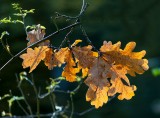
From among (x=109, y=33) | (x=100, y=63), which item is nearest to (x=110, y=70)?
(x=100, y=63)

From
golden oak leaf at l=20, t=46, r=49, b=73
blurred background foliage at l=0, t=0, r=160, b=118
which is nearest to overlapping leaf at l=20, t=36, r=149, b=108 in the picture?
golden oak leaf at l=20, t=46, r=49, b=73

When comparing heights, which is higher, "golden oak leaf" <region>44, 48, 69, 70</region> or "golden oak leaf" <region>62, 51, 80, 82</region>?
"golden oak leaf" <region>44, 48, 69, 70</region>

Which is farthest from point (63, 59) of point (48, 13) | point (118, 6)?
point (118, 6)

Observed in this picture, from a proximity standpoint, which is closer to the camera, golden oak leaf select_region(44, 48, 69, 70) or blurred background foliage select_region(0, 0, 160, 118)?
golden oak leaf select_region(44, 48, 69, 70)

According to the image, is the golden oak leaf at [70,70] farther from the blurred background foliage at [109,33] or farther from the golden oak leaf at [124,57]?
the blurred background foliage at [109,33]

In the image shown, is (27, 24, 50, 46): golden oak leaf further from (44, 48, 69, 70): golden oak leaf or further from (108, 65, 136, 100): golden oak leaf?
(108, 65, 136, 100): golden oak leaf

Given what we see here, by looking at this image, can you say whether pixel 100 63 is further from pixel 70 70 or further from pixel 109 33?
pixel 109 33

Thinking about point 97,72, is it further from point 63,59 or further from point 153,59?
point 153,59
